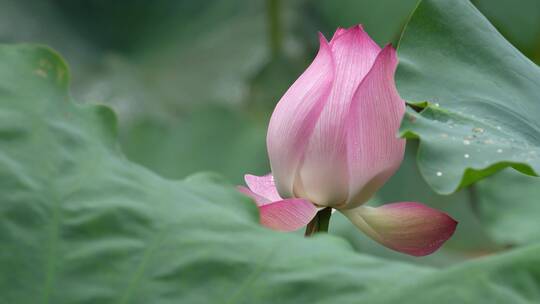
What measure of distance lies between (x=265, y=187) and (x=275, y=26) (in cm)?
158

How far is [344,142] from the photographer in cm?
71

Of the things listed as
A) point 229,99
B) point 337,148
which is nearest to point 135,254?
point 337,148

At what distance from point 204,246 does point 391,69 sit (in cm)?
20

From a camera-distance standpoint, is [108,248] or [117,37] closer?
[108,248]

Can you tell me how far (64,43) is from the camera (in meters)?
2.78

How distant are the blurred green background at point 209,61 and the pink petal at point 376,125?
1.28 m

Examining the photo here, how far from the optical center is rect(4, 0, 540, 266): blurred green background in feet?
6.86

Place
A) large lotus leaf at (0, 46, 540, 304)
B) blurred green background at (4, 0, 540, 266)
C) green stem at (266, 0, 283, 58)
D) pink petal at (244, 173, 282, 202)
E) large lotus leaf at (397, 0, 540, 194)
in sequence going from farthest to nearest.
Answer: green stem at (266, 0, 283, 58)
blurred green background at (4, 0, 540, 266)
pink petal at (244, 173, 282, 202)
large lotus leaf at (397, 0, 540, 194)
large lotus leaf at (0, 46, 540, 304)

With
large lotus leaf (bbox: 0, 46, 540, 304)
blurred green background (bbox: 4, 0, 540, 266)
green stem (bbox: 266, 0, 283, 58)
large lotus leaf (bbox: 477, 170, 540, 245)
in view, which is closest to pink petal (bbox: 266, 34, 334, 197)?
large lotus leaf (bbox: 0, 46, 540, 304)

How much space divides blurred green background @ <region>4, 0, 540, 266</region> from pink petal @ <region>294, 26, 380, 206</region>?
4.13 feet

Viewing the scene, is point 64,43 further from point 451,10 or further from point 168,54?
point 451,10

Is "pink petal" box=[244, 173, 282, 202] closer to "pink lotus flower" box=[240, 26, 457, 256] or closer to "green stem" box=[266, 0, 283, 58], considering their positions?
"pink lotus flower" box=[240, 26, 457, 256]

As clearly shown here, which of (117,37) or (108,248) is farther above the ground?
(117,37)

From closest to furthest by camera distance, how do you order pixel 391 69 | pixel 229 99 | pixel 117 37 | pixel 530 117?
pixel 391 69 → pixel 530 117 → pixel 229 99 → pixel 117 37
